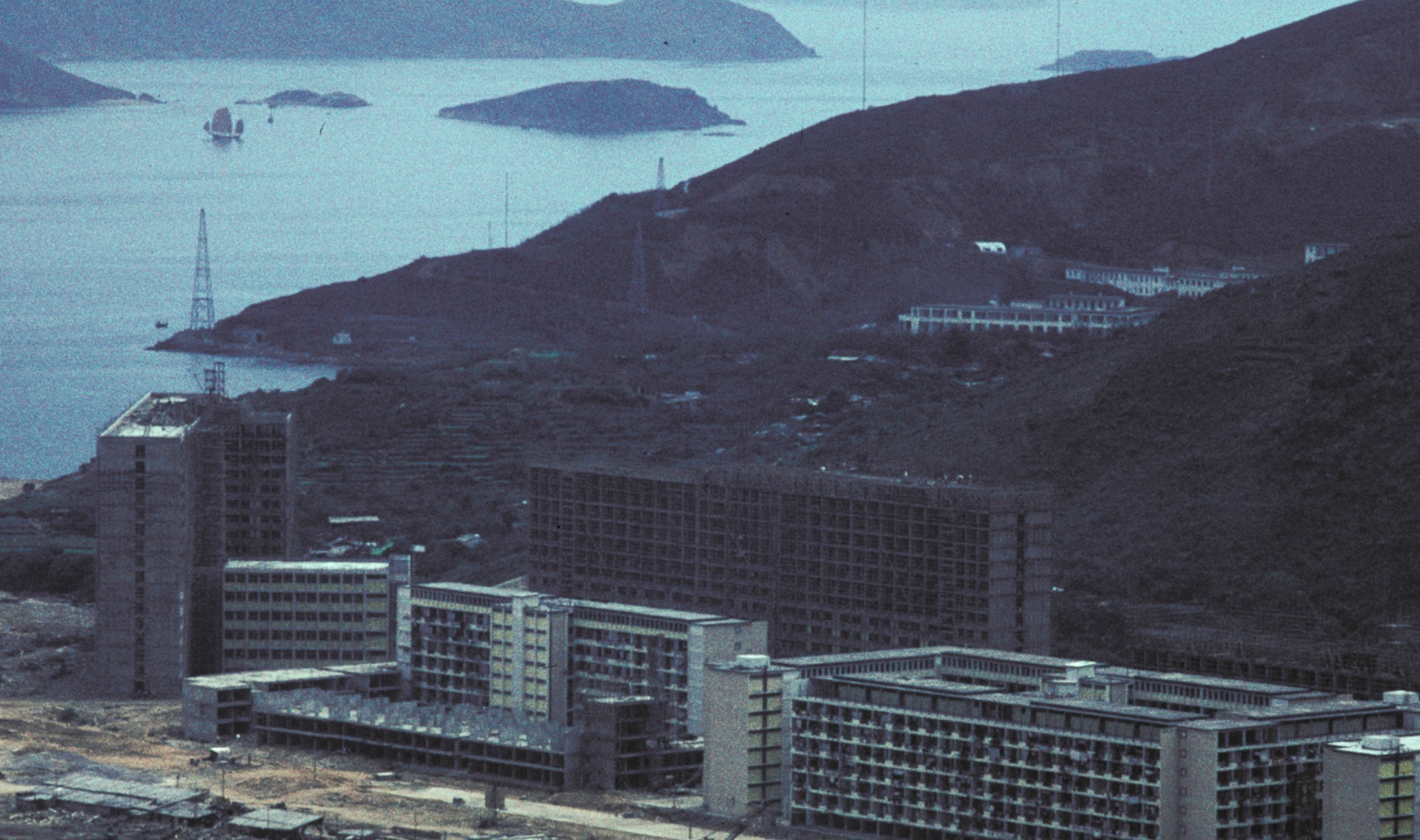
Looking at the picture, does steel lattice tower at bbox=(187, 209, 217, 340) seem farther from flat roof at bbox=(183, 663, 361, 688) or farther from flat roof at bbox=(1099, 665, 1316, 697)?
flat roof at bbox=(1099, 665, 1316, 697)

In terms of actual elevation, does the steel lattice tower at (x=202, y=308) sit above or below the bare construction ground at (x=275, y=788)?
above

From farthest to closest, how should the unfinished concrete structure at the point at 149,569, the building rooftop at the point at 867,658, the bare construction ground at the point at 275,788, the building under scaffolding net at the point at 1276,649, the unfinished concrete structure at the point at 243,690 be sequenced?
the unfinished concrete structure at the point at 149,569 < the unfinished concrete structure at the point at 243,690 < the building under scaffolding net at the point at 1276,649 < the building rooftop at the point at 867,658 < the bare construction ground at the point at 275,788

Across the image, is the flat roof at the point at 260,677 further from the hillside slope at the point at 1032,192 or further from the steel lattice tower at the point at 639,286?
the steel lattice tower at the point at 639,286

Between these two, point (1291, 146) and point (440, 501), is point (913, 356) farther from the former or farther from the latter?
point (1291, 146)

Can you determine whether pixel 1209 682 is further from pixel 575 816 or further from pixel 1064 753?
pixel 575 816

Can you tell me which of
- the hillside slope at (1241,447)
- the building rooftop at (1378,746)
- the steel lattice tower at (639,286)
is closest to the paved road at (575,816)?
the building rooftop at (1378,746)

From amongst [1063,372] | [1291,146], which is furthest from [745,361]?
[1291,146]
